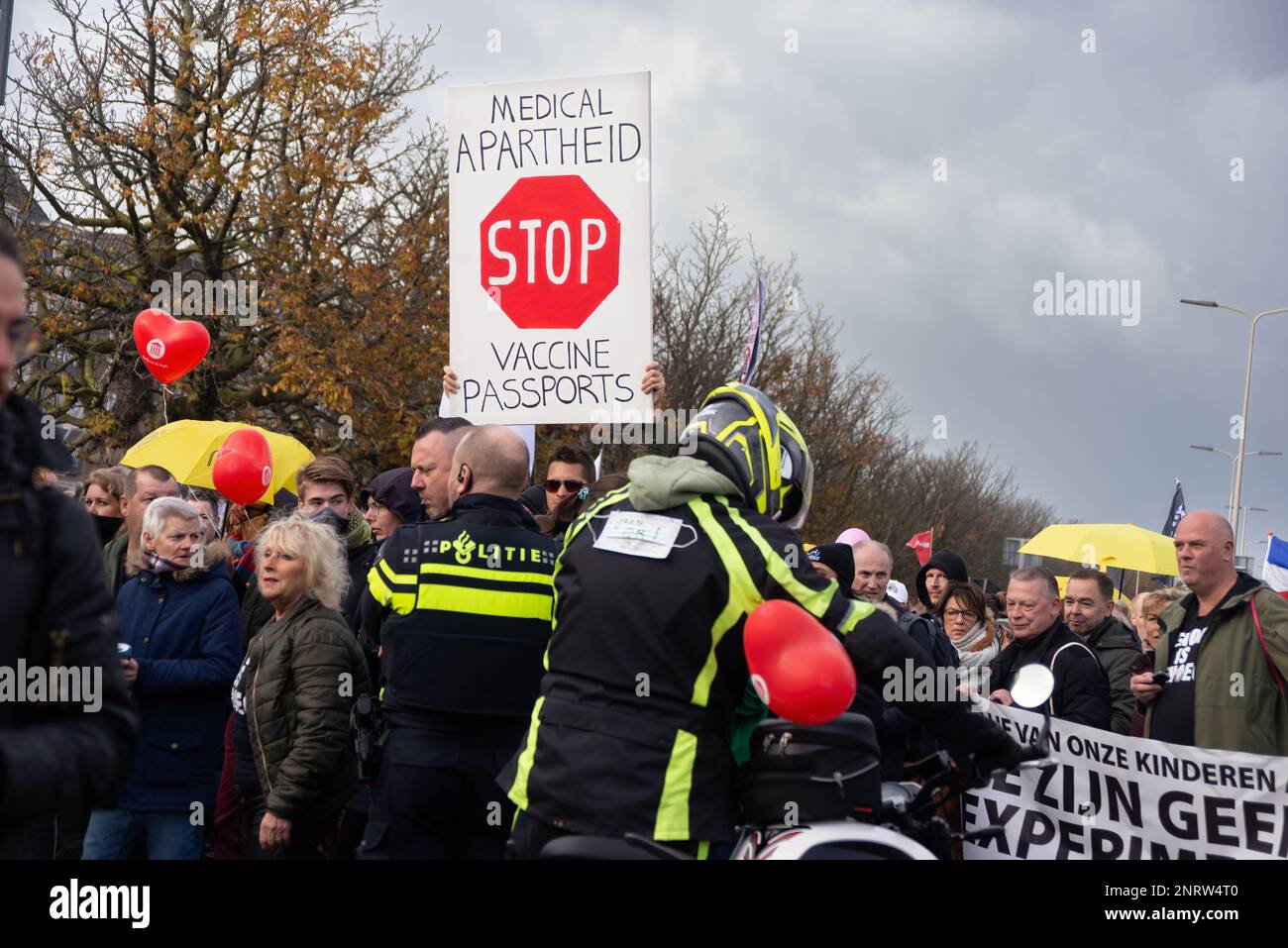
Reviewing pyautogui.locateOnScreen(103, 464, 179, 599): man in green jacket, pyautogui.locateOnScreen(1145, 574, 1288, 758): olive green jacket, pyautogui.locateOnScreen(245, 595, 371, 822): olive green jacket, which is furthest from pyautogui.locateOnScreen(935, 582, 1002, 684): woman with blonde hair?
pyautogui.locateOnScreen(103, 464, 179, 599): man in green jacket

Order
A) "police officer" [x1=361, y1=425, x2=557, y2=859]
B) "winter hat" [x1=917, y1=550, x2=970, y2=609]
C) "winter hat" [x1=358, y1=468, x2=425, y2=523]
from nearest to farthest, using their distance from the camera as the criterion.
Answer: "police officer" [x1=361, y1=425, x2=557, y2=859] < "winter hat" [x1=358, y1=468, x2=425, y2=523] < "winter hat" [x1=917, y1=550, x2=970, y2=609]

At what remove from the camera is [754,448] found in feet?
11.8

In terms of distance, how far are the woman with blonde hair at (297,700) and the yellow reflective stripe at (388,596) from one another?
0.79 metres

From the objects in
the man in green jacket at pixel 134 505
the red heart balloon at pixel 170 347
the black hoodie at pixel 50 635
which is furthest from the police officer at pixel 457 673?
the red heart balloon at pixel 170 347

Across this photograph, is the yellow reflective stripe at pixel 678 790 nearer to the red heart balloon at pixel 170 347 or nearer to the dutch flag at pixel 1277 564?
the red heart balloon at pixel 170 347

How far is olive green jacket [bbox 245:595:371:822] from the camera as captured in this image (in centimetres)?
506

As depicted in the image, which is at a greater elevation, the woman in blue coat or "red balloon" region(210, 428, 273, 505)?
"red balloon" region(210, 428, 273, 505)

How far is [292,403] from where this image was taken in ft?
69.8

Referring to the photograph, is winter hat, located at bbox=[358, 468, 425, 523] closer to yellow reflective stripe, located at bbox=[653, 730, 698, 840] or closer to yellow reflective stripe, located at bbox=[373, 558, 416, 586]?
yellow reflective stripe, located at bbox=[373, 558, 416, 586]
